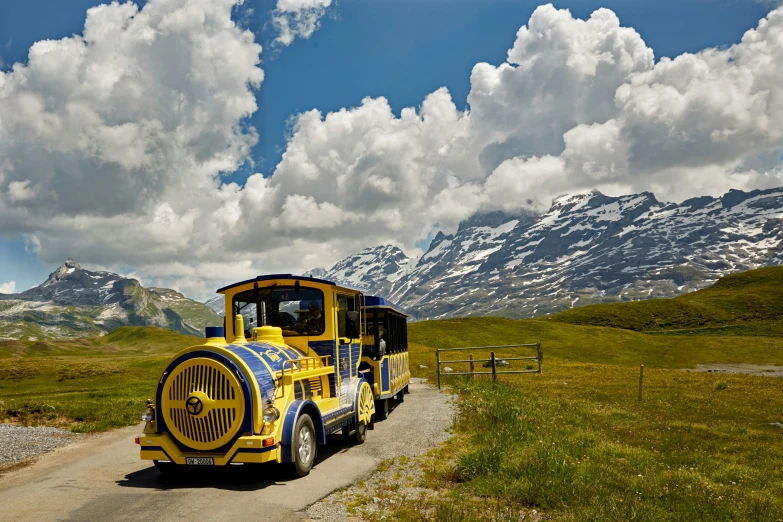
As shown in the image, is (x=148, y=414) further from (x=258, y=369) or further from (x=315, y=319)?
(x=315, y=319)

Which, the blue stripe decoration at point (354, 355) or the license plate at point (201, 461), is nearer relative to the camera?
the license plate at point (201, 461)

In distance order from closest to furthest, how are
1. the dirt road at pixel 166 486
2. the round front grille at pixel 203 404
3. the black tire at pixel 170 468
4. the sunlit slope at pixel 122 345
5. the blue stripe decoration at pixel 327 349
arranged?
the dirt road at pixel 166 486 → the round front grille at pixel 203 404 → the black tire at pixel 170 468 → the blue stripe decoration at pixel 327 349 → the sunlit slope at pixel 122 345

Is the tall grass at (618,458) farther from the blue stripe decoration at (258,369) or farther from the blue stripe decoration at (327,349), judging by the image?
the blue stripe decoration at (258,369)

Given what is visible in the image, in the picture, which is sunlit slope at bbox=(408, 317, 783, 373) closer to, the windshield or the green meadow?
the green meadow

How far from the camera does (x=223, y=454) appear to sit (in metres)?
11.2

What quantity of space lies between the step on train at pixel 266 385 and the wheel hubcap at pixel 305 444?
0.02m

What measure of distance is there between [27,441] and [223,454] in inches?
419

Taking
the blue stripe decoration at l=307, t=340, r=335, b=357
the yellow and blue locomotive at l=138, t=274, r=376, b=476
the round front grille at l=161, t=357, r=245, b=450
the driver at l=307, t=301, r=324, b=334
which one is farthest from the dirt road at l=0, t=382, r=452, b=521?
the driver at l=307, t=301, r=324, b=334

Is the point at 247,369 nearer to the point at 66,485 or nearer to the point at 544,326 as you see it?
the point at 66,485

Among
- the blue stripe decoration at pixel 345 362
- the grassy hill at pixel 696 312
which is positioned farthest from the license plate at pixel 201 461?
the grassy hill at pixel 696 312

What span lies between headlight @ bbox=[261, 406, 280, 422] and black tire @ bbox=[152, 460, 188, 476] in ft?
8.38

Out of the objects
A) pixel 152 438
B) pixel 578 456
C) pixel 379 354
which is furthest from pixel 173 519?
pixel 379 354

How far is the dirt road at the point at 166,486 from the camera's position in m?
9.63

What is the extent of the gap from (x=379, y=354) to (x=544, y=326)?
262 ft
